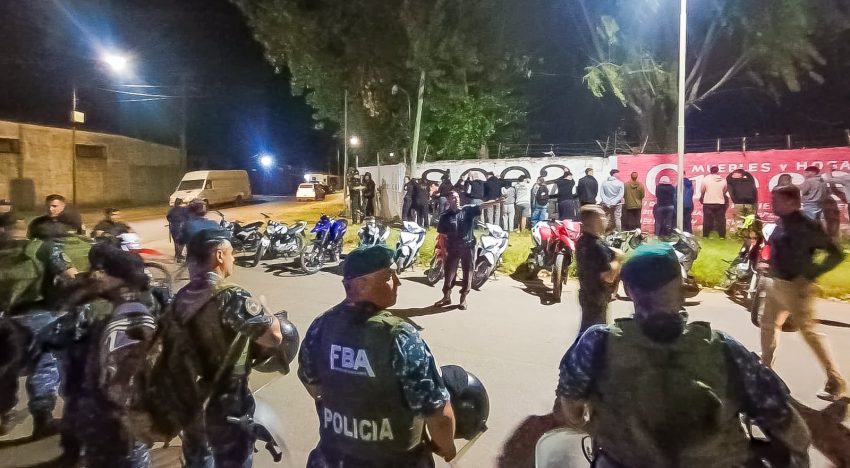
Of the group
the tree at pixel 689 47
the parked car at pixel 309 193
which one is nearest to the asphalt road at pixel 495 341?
the tree at pixel 689 47

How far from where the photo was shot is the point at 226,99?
46.1 metres

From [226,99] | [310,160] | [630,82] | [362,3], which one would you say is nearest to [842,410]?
[630,82]

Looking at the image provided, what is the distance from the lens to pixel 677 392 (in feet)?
6.62

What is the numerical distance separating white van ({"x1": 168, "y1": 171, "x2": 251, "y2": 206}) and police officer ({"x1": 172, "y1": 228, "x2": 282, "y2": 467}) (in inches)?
1029

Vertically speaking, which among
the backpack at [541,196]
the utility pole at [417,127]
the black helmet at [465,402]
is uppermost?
the utility pole at [417,127]

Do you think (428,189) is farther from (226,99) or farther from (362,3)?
(226,99)

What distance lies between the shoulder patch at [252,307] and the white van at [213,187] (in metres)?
26.2

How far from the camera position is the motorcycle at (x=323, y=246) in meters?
12.1

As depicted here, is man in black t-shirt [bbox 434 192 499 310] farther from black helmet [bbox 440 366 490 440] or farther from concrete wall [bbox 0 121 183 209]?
concrete wall [bbox 0 121 183 209]

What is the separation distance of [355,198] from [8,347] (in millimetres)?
16789

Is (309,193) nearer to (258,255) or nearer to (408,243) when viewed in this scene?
(258,255)

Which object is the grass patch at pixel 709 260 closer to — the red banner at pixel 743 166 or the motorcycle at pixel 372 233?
the motorcycle at pixel 372 233

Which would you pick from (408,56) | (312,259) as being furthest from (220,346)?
(408,56)

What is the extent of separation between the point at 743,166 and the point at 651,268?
1468 centimetres
